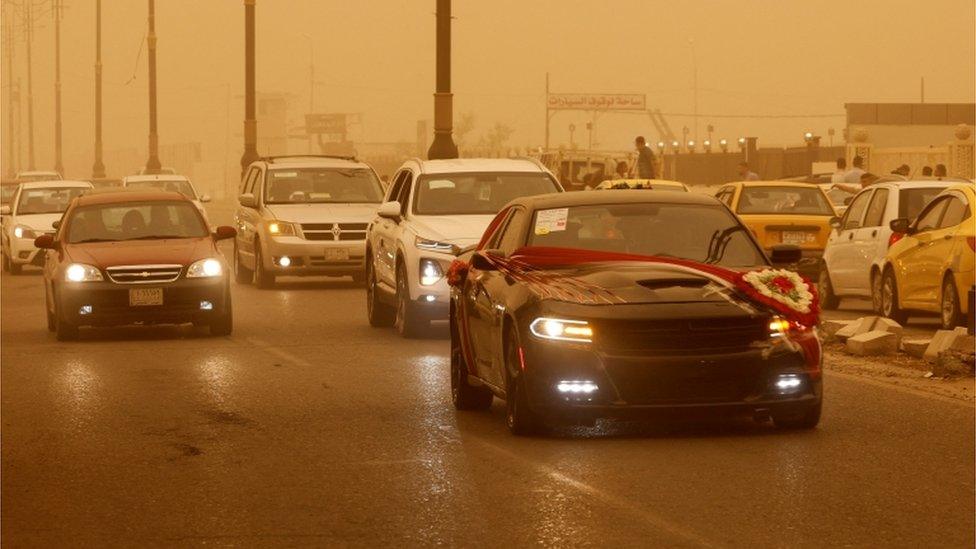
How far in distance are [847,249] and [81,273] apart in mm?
9021

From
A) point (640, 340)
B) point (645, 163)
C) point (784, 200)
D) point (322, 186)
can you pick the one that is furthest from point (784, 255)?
point (645, 163)

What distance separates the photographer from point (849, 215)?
24047 millimetres

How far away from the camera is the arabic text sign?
178875mm

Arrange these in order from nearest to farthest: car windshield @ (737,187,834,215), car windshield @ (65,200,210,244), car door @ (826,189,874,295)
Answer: car windshield @ (65,200,210,244) → car door @ (826,189,874,295) → car windshield @ (737,187,834,215)

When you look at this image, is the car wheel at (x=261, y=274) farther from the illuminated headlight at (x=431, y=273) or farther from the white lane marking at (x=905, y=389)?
the white lane marking at (x=905, y=389)

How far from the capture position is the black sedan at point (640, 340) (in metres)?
11.1

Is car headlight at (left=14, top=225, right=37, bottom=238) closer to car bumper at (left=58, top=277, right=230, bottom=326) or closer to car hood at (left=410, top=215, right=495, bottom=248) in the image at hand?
car bumper at (left=58, top=277, right=230, bottom=326)

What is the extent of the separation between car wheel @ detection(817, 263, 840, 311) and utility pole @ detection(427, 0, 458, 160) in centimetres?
762

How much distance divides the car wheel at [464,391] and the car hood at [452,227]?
596 centimetres

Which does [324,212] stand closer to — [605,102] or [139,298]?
[139,298]

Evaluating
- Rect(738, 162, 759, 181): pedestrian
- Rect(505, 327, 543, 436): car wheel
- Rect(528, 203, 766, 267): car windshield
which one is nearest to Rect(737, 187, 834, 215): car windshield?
Rect(738, 162, 759, 181): pedestrian

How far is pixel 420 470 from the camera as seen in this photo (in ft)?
34.0

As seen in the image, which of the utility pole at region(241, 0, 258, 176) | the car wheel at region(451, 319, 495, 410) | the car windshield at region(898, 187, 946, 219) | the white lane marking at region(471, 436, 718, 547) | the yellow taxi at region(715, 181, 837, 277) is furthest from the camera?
the utility pole at region(241, 0, 258, 176)

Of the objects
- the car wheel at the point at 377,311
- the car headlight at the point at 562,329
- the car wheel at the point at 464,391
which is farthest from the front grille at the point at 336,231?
the car headlight at the point at 562,329
